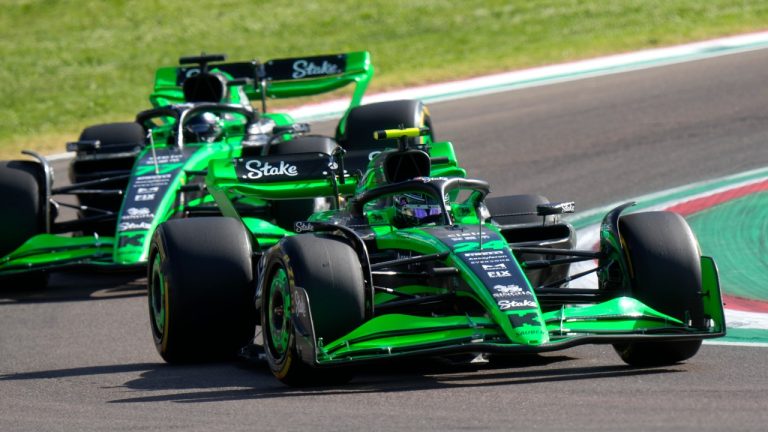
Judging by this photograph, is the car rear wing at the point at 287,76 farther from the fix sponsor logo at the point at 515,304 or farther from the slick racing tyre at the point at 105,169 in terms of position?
the fix sponsor logo at the point at 515,304

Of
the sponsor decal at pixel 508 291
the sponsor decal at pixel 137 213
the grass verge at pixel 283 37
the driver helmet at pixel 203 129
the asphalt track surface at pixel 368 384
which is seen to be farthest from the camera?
the grass verge at pixel 283 37

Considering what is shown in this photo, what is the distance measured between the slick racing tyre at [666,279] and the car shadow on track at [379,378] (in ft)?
0.53

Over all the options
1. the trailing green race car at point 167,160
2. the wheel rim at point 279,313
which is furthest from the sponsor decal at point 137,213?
the wheel rim at point 279,313

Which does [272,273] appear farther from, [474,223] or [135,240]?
[135,240]

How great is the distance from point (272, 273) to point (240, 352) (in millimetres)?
1019

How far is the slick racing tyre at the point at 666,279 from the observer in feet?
27.6

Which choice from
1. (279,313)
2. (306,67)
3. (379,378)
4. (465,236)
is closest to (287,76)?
(306,67)

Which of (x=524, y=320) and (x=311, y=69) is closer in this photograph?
(x=524, y=320)

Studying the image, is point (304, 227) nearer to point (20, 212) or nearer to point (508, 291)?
point (508, 291)

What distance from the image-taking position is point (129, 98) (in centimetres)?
2645

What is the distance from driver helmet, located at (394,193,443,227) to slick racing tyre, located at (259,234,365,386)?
105 cm

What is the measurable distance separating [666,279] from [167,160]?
22.6 ft

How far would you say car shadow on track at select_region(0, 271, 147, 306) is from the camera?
13.2 m

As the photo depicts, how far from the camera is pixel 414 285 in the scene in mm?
9062
